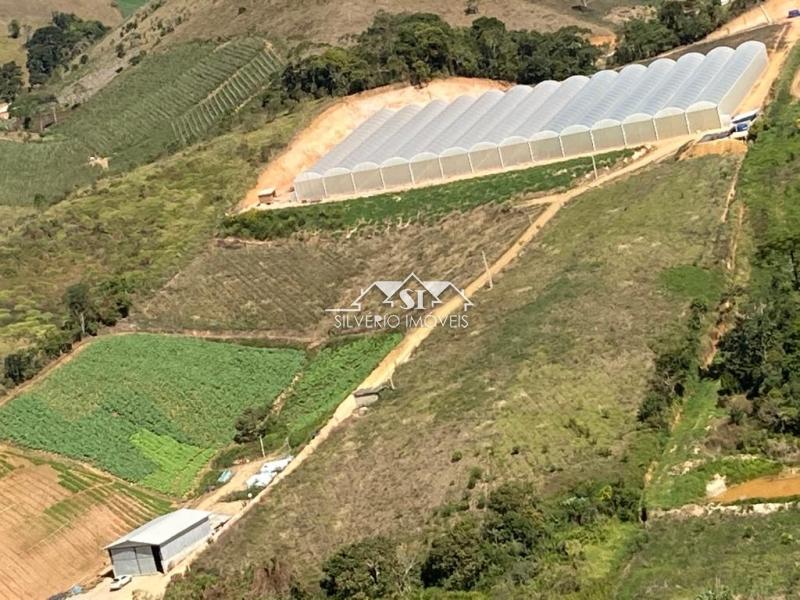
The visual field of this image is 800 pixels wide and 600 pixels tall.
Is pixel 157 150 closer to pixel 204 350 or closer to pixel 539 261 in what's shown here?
pixel 204 350

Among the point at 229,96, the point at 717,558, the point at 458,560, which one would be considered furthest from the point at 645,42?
the point at 717,558

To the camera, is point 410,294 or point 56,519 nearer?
point 56,519

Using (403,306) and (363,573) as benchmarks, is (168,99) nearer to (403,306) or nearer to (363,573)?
(403,306)

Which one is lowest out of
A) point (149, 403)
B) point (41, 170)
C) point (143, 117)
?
point (149, 403)

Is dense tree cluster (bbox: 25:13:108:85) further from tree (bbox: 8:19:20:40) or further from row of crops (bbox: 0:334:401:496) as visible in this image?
row of crops (bbox: 0:334:401:496)

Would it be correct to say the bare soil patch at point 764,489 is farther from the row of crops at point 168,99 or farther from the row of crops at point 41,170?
the row of crops at point 168,99

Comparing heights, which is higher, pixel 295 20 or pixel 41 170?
pixel 295 20

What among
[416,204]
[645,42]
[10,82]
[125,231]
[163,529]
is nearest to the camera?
[163,529]
